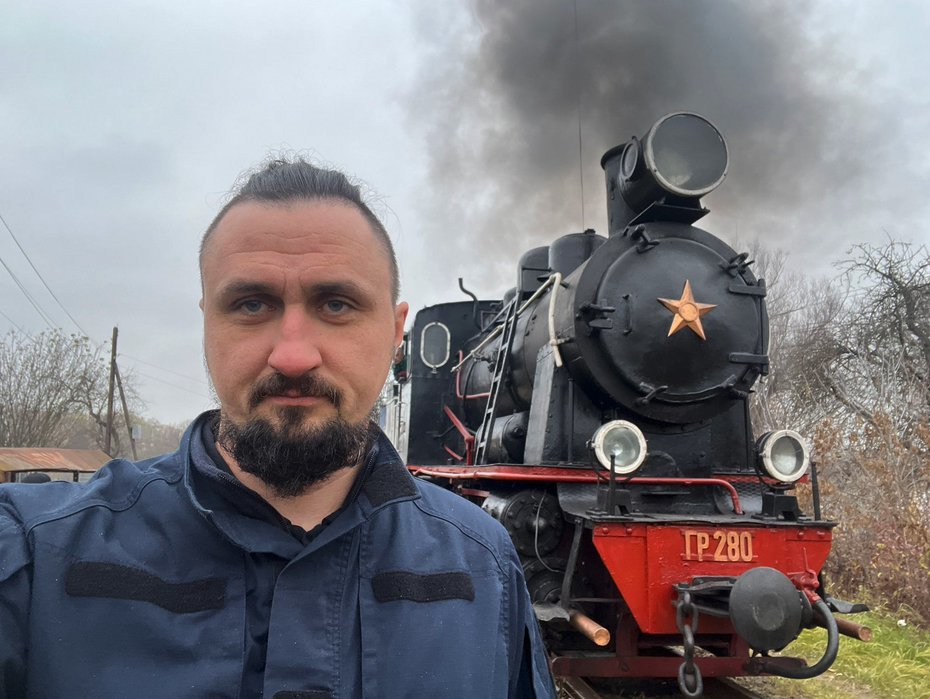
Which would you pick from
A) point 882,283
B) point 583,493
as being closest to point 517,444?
point 583,493

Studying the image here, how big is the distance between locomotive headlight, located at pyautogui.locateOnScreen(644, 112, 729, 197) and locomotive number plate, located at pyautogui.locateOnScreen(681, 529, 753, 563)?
86.2 inches

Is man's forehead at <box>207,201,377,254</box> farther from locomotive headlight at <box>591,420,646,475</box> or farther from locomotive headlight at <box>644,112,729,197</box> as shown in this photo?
locomotive headlight at <box>644,112,729,197</box>

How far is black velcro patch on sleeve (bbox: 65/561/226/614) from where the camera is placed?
1066mm

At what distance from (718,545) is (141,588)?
3.15 m

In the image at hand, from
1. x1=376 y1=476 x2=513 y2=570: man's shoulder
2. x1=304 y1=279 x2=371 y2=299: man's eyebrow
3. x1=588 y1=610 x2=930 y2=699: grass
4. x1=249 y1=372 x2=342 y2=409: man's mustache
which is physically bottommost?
x1=588 y1=610 x2=930 y2=699: grass

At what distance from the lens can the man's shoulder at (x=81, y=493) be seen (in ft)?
3.60

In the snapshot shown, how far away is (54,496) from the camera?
3.75 ft

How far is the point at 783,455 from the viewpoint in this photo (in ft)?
14.1

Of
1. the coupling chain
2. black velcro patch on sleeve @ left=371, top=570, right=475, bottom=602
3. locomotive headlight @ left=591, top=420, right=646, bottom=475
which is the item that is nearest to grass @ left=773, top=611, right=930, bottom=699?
the coupling chain

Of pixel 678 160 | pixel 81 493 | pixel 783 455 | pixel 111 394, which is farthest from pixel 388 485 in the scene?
pixel 111 394

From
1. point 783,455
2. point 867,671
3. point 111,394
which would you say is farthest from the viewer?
point 111,394

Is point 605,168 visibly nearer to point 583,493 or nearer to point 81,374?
point 583,493

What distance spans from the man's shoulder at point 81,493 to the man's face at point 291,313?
0.55ft

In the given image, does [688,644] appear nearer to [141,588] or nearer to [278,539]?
[278,539]
